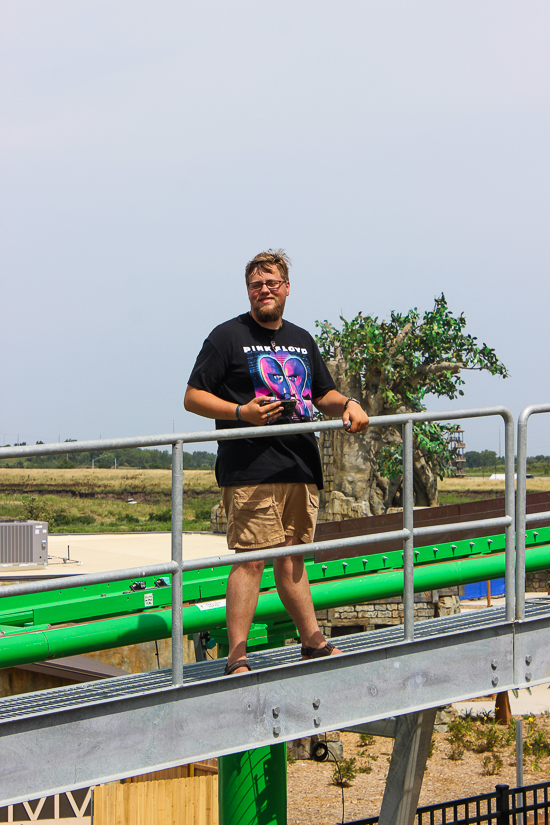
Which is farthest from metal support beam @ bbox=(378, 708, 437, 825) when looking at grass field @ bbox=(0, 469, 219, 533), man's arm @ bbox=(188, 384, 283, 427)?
grass field @ bbox=(0, 469, 219, 533)

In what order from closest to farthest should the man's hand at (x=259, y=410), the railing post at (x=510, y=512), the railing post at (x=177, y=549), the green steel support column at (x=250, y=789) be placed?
1. the railing post at (x=177, y=549)
2. the man's hand at (x=259, y=410)
3. the railing post at (x=510, y=512)
4. the green steel support column at (x=250, y=789)

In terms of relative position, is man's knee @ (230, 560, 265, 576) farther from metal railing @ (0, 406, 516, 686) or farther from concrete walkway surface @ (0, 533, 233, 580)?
concrete walkway surface @ (0, 533, 233, 580)

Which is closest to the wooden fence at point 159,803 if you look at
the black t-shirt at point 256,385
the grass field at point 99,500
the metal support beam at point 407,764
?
the metal support beam at point 407,764

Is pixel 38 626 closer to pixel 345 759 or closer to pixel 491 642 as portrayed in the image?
pixel 491 642

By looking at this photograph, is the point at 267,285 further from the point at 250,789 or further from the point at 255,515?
the point at 250,789

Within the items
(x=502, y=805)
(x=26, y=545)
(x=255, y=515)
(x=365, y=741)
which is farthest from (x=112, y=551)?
(x=255, y=515)

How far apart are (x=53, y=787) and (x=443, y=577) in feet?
10.2

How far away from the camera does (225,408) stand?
345cm

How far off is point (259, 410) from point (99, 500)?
78.1m

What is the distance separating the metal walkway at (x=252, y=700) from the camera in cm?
306

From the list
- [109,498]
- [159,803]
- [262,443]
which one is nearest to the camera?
[262,443]

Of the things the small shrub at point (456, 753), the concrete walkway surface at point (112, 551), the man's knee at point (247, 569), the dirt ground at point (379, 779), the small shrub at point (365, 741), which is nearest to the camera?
the man's knee at point (247, 569)

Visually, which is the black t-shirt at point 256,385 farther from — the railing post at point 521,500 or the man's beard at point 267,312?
the railing post at point 521,500

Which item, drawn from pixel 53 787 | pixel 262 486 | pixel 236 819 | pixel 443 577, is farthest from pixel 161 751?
pixel 443 577
